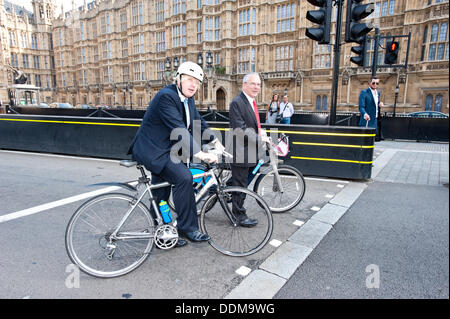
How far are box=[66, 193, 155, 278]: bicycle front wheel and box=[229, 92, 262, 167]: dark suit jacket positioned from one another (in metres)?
1.49

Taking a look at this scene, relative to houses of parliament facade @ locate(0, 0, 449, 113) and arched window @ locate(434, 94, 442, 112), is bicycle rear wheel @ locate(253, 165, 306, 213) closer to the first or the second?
houses of parliament facade @ locate(0, 0, 449, 113)

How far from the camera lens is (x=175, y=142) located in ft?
10.3

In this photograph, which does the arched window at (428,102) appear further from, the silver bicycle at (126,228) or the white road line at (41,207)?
Result: the white road line at (41,207)

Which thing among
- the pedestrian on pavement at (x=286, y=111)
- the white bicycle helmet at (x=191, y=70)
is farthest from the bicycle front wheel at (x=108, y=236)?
the pedestrian on pavement at (x=286, y=111)

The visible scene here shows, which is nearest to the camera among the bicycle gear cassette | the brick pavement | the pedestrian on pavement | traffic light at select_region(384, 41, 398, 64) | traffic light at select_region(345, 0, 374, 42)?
the bicycle gear cassette

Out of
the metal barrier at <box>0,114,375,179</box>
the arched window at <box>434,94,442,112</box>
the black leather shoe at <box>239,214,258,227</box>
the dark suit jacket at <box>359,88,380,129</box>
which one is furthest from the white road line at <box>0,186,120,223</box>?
the arched window at <box>434,94,442,112</box>

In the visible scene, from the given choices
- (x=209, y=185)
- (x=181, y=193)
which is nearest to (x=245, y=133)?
(x=209, y=185)

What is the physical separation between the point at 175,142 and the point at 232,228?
4.15 feet

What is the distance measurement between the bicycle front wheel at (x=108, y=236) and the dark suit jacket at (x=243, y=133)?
4.88 ft

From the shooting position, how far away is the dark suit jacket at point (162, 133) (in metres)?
2.96

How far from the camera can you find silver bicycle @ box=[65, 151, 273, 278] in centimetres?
284

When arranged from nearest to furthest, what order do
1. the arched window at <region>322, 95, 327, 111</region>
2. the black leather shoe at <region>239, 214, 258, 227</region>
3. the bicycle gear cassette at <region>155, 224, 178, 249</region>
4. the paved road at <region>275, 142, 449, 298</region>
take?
the paved road at <region>275, 142, 449, 298</region> < the bicycle gear cassette at <region>155, 224, 178, 249</region> < the black leather shoe at <region>239, 214, 258, 227</region> < the arched window at <region>322, 95, 327, 111</region>

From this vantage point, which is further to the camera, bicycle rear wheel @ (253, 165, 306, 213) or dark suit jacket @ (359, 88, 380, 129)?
dark suit jacket @ (359, 88, 380, 129)
